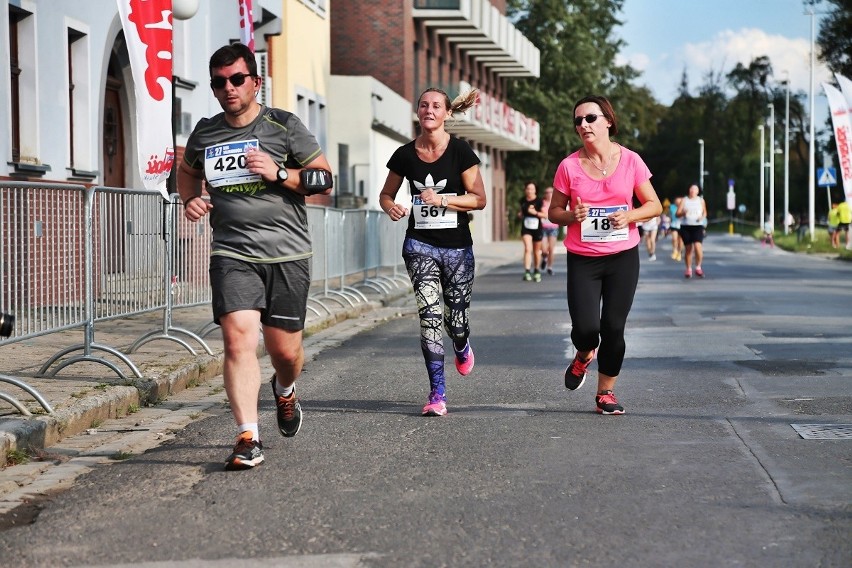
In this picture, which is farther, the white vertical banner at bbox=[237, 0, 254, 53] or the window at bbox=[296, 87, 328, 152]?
the window at bbox=[296, 87, 328, 152]

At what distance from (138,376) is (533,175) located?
6857 centimetres

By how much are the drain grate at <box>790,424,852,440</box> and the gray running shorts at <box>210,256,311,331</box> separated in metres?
2.63

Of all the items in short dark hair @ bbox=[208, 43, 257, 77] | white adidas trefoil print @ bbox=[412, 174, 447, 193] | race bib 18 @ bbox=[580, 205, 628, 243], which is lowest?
race bib 18 @ bbox=[580, 205, 628, 243]

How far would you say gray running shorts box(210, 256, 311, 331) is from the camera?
7.20 m

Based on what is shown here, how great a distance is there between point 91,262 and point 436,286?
258 cm

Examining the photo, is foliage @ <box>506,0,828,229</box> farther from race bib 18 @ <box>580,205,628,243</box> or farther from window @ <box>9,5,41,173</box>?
race bib 18 @ <box>580,205,628,243</box>

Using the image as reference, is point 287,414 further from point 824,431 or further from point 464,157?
point 824,431

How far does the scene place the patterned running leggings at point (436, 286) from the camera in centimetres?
905

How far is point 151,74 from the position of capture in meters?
12.1

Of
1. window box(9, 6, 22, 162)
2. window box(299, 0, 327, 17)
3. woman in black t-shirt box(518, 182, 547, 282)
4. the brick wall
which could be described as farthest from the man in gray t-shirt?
the brick wall

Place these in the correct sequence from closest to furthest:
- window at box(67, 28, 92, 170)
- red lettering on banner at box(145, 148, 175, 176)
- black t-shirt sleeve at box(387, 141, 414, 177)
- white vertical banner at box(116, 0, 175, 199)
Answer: black t-shirt sleeve at box(387, 141, 414, 177)
white vertical banner at box(116, 0, 175, 199)
red lettering on banner at box(145, 148, 175, 176)
window at box(67, 28, 92, 170)

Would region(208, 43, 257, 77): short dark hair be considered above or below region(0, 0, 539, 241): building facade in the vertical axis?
below

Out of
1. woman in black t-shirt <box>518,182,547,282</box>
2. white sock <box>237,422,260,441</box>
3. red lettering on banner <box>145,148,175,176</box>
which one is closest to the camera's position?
white sock <box>237,422,260,441</box>

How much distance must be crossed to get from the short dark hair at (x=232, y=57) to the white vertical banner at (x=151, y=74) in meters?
4.83
